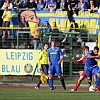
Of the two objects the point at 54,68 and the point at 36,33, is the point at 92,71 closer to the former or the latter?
the point at 54,68

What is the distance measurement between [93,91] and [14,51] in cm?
902

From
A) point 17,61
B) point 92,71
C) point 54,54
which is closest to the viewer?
point 92,71

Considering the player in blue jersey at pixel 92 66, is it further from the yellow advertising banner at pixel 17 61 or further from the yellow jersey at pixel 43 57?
the yellow advertising banner at pixel 17 61

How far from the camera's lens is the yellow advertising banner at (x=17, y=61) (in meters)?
30.5

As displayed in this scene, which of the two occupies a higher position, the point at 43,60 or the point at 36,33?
the point at 36,33

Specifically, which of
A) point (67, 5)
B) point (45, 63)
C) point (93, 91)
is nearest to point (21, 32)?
point (67, 5)

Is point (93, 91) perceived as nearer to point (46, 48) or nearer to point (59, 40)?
point (46, 48)

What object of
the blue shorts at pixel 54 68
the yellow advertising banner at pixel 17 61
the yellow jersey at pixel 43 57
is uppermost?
the yellow jersey at pixel 43 57

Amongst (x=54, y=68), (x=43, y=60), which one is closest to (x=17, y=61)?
(x=43, y=60)

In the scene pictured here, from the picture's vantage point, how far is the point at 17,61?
3055 cm

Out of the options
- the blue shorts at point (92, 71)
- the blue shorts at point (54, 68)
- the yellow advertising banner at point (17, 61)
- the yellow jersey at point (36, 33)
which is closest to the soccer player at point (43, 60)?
the blue shorts at point (54, 68)

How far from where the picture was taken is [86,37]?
3033 cm

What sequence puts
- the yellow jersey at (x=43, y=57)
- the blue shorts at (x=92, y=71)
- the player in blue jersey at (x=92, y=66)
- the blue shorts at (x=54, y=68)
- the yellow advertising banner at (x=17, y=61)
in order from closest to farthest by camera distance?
1. the player in blue jersey at (x=92, y=66)
2. the blue shorts at (x=92, y=71)
3. the blue shorts at (x=54, y=68)
4. the yellow jersey at (x=43, y=57)
5. the yellow advertising banner at (x=17, y=61)

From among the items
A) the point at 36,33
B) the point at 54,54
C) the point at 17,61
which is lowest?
the point at 17,61
